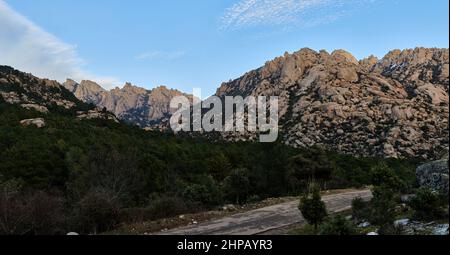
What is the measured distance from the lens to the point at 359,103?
115 metres

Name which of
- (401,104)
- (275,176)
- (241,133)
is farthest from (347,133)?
(275,176)

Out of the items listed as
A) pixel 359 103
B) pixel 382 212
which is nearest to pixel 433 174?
pixel 382 212

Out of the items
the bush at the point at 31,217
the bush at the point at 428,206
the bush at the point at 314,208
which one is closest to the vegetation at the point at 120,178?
the bush at the point at 31,217

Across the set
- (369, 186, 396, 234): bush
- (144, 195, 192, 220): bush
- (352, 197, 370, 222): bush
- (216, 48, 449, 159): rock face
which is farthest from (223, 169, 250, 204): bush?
(216, 48, 449, 159): rock face

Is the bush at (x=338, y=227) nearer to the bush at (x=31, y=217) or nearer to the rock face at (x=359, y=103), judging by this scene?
the bush at (x=31, y=217)

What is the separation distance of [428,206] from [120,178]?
2588cm

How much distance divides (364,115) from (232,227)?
99.3 metres

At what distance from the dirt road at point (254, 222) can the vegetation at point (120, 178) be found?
3099 millimetres

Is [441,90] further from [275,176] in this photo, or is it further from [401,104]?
[275,176]

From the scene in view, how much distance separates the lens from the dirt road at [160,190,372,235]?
1580 centimetres

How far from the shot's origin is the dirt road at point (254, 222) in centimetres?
1580

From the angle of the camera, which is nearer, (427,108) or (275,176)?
(275,176)

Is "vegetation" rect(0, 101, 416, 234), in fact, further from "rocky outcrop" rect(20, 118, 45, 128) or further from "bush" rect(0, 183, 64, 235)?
"rocky outcrop" rect(20, 118, 45, 128)
